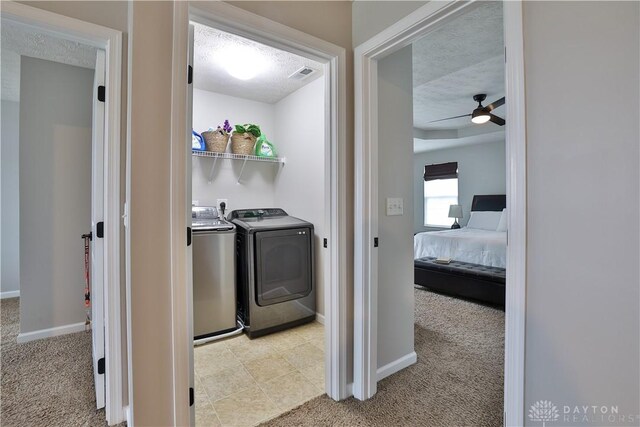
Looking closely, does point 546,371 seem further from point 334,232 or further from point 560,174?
point 334,232

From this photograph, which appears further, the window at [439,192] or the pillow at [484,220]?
the window at [439,192]

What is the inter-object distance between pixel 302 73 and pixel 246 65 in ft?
1.72

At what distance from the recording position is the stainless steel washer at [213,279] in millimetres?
2494

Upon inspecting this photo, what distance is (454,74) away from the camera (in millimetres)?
3186

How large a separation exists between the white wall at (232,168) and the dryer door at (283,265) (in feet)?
2.77

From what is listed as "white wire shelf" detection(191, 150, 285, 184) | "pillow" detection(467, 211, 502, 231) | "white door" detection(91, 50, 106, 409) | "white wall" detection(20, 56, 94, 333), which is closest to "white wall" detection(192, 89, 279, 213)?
"white wire shelf" detection(191, 150, 285, 184)

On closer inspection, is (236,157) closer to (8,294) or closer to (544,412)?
(544,412)

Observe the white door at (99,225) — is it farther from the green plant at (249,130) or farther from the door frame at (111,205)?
the green plant at (249,130)

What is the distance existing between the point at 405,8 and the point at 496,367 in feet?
7.67

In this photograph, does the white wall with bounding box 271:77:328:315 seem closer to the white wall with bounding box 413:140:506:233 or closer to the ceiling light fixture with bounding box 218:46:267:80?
the ceiling light fixture with bounding box 218:46:267:80

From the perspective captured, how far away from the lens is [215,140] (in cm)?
294

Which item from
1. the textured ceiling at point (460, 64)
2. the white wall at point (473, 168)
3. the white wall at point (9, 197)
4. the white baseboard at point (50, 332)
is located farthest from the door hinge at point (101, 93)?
the white wall at point (473, 168)

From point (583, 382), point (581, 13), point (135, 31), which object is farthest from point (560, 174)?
point (135, 31)

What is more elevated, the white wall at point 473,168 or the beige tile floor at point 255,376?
the white wall at point 473,168
